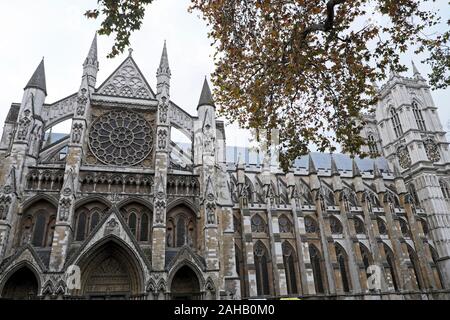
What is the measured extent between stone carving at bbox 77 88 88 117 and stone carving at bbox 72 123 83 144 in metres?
0.94

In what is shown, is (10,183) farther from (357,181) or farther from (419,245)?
(419,245)

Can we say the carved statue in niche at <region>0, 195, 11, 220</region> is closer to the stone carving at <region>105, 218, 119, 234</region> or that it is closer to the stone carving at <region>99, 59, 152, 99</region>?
the stone carving at <region>105, 218, 119, 234</region>

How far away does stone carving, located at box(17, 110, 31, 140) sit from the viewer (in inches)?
856

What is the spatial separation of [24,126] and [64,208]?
266 inches

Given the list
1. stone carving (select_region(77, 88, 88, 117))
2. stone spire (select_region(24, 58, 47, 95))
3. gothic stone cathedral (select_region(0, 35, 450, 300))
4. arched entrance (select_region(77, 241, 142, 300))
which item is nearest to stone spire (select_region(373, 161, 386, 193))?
gothic stone cathedral (select_region(0, 35, 450, 300))

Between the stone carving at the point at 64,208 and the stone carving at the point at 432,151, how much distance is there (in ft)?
150

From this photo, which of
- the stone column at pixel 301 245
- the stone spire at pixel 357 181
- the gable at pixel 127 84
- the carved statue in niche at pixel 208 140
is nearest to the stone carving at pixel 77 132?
the gable at pixel 127 84

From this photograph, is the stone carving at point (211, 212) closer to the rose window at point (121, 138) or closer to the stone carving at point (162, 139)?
the stone carving at point (162, 139)

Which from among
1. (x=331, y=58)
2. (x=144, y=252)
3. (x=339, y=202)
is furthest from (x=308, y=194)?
(x=331, y=58)

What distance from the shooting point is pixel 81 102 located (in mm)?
23594

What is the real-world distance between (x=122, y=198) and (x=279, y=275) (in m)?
17.6

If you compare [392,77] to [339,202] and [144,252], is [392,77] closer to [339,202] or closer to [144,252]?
[339,202]

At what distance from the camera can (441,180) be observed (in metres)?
43.5
